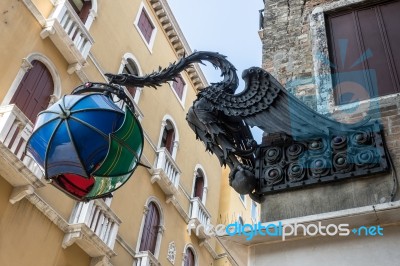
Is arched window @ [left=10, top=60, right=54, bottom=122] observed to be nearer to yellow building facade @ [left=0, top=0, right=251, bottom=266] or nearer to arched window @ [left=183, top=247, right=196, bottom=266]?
yellow building facade @ [left=0, top=0, right=251, bottom=266]

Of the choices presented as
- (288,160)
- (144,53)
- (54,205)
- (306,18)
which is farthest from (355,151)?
(144,53)

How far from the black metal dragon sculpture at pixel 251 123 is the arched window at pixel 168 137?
11.7 metres

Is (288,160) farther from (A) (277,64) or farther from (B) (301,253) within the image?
(A) (277,64)

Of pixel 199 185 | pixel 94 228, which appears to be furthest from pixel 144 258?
pixel 199 185

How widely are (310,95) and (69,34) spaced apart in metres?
8.63

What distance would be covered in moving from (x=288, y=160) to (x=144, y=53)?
1252cm

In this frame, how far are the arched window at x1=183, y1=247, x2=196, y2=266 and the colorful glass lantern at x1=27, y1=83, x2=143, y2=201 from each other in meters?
11.8

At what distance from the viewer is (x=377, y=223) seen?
292 cm

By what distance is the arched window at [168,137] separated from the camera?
15.8 m

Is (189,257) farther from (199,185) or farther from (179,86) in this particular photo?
(179,86)

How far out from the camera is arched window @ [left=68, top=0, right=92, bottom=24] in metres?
12.7

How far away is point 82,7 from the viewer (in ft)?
42.6

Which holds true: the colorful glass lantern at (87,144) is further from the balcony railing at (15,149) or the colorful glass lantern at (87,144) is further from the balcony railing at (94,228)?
the balcony railing at (94,228)

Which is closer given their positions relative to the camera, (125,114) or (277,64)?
(125,114)
